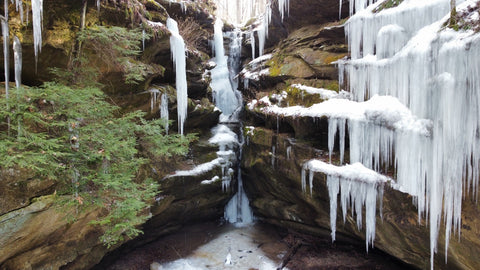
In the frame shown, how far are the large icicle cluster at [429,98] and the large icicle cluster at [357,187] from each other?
0.33 metres

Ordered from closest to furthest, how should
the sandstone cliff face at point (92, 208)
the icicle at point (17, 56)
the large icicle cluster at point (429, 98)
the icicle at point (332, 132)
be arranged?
the large icicle cluster at point (429, 98) < the sandstone cliff face at point (92, 208) < the icicle at point (17, 56) < the icicle at point (332, 132)

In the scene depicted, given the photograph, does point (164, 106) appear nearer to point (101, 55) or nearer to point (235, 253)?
point (101, 55)

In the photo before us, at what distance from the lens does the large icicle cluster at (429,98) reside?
4.14m

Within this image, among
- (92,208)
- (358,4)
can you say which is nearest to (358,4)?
(358,4)

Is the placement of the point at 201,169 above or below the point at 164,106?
below

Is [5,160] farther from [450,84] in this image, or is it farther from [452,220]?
[452,220]

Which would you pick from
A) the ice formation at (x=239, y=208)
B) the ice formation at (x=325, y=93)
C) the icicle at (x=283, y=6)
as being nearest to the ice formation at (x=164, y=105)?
the ice formation at (x=239, y=208)

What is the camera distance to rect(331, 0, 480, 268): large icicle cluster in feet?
13.6

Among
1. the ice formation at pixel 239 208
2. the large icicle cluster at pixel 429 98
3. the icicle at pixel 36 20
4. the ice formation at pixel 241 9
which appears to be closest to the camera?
the large icicle cluster at pixel 429 98

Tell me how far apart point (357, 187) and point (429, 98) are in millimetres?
2385

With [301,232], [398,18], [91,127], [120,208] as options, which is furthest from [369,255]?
[91,127]

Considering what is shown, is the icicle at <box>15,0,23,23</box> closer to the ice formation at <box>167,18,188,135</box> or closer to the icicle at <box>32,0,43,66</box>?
the icicle at <box>32,0,43,66</box>

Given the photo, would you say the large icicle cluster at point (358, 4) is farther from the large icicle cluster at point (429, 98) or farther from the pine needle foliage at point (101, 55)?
the pine needle foliage at point (101, 55)

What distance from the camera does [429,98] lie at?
192 inches
